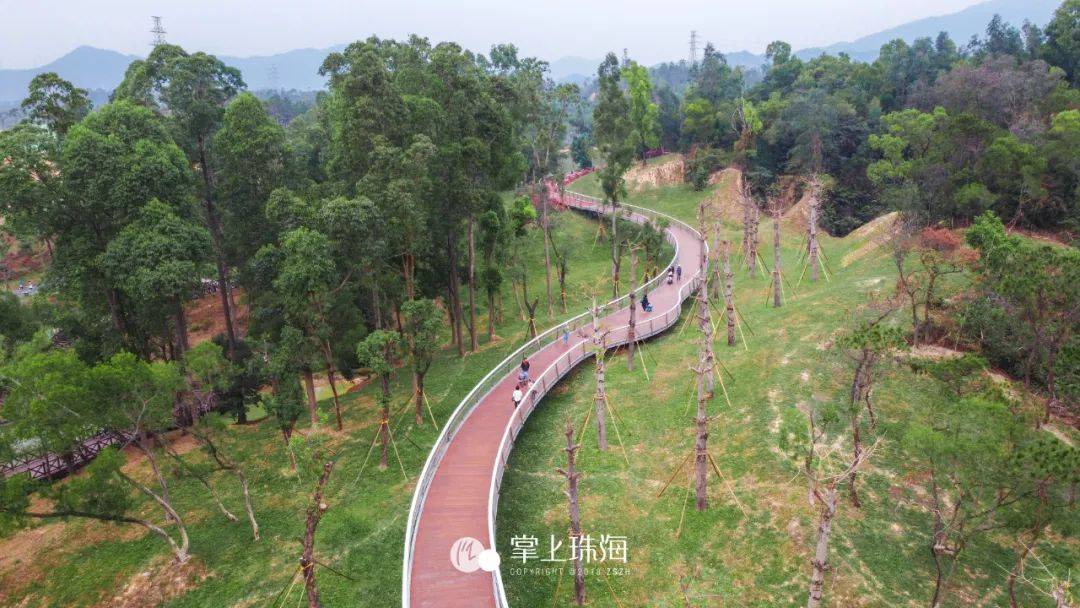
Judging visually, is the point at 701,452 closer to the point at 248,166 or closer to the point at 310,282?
the point at 310,282

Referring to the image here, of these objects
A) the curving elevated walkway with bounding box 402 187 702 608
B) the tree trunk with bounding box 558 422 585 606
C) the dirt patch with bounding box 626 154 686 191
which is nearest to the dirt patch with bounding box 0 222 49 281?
the curving elevated walkway with bounding box 402 187 702 608

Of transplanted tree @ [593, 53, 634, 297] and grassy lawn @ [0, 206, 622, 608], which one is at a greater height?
transplanted tree @ [593, 53, 634, 297]

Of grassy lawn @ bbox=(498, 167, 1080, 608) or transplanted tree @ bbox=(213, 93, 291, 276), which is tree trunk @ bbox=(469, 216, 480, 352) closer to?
grassy lawn @ bbox=(498, 167, 1080, 608)

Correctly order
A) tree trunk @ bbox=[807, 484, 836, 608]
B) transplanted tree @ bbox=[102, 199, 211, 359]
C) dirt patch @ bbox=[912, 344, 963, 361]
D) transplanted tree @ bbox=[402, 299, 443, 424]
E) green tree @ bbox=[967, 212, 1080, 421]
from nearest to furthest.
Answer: tree trunk @ bbox=[807, 484, 836, 608] → green tree @ bbox=[967, 212, 1080, 421] → transplanted tree @ bbox=[102, 199, 211, 359] → dirt patch @ bbox=[912, 344, 963, 361] → transplanted tree @ bbox=[402, 299, 443, 424]

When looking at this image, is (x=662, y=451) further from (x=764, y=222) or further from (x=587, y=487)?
(x=764, y=222)

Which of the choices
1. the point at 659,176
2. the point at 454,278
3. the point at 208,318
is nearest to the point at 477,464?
the point at 454,278

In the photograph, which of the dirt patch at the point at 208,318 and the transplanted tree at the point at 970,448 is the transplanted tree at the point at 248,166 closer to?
the dirt patch at the point at 208,318
